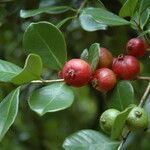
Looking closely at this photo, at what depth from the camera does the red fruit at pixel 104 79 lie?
1.25m

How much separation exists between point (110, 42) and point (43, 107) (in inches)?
51.5

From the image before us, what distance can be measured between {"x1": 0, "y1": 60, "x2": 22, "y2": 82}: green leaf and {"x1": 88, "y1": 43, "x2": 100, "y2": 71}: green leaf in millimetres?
180

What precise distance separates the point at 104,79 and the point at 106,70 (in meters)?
0.03

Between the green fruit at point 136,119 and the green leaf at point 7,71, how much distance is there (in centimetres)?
30

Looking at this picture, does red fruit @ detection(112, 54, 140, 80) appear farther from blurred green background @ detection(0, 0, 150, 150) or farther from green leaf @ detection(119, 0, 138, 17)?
blurred green background @ detection(0, 0, 150, 150)

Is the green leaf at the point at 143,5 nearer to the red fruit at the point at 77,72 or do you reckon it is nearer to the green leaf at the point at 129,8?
the green leaf at the point at 129,8

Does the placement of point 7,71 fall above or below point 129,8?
Result: below

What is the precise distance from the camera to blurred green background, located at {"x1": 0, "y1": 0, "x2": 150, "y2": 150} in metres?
1.94

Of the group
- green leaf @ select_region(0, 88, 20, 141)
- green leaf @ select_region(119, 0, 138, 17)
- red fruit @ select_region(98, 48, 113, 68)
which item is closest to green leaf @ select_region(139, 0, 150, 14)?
green leaf @ select_region(119, 0, 138, 17)

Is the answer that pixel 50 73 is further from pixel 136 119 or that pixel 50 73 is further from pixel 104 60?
pixel 136 119

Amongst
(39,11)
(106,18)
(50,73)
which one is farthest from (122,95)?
(50,73)

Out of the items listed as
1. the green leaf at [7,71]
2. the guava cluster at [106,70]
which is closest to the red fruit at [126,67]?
the guava cluster at [106,70]

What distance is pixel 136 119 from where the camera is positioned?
121 centimetres

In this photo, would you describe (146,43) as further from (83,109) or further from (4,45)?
(83,109)
